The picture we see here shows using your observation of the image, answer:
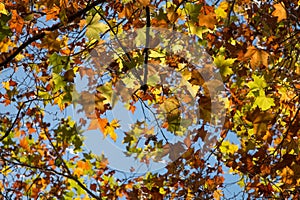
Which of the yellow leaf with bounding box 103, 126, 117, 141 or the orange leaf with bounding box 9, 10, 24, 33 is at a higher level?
the orange leaf with bounding box 9, 10, 24, 33

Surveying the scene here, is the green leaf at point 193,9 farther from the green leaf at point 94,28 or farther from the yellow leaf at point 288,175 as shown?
the yellow leaf at point 288,175

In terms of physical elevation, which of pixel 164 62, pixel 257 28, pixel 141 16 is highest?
pixel 257 28

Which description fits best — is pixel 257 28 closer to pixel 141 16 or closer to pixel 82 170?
pixel 141 16

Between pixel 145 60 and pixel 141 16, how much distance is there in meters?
0.95

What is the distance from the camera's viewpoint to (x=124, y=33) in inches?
153

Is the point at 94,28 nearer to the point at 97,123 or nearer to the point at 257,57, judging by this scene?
the point at 97,123

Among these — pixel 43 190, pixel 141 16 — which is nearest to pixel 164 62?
pixel 141 16

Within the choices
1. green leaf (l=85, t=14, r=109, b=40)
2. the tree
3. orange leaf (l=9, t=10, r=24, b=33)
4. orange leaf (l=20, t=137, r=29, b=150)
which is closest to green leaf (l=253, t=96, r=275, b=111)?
the tree

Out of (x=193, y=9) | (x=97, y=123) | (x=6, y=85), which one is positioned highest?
(x=6, y=85)

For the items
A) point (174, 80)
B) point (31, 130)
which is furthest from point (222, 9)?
point (31, 130)

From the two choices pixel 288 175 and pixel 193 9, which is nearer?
pixel 193 9

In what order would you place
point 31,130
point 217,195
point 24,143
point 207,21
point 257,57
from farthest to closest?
point 24,143
point 31,130
point 217,195
point 207,21
point 257,57

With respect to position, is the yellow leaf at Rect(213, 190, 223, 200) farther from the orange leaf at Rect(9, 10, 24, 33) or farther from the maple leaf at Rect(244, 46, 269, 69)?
the orange leaf at Rect(9, 10, 24, 33)

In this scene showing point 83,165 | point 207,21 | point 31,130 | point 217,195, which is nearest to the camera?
point 207,21
